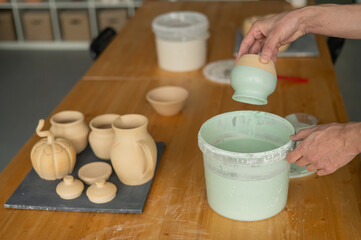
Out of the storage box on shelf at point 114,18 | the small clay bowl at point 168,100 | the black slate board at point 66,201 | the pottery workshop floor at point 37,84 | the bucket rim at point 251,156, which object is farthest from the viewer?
the storage box on shelf at point 114,18

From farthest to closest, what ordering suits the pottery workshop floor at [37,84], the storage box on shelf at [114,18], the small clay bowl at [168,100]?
the storage box on shelf at [114,18], the pottery workshop floor at [37,84], the small clay bowl at [168,100]

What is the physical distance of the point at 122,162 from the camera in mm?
1208

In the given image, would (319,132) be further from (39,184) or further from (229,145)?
(39,184)

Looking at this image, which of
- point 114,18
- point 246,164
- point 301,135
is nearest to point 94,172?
point 246,164

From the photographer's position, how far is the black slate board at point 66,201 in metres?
1.17

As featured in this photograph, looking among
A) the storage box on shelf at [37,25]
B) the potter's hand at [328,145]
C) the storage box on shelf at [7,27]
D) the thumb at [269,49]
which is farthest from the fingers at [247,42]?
the storage box on shelf at [7,27]

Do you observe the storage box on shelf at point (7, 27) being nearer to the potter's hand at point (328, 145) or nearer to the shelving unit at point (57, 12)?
the shelving unit at point (57, 12)

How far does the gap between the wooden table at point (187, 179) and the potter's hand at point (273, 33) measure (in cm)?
36

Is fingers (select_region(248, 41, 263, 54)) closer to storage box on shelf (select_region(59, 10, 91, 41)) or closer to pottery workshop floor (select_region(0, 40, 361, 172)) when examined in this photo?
pottery workshop floor (select_region(0, 40, 361, 172))

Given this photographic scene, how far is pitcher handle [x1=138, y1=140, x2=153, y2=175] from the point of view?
3.95 ft

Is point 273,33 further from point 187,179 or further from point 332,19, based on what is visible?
point 187,179

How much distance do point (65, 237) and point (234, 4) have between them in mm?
2086

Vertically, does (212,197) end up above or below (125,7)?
above

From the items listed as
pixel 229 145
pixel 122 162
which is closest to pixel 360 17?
pixel 229 145
